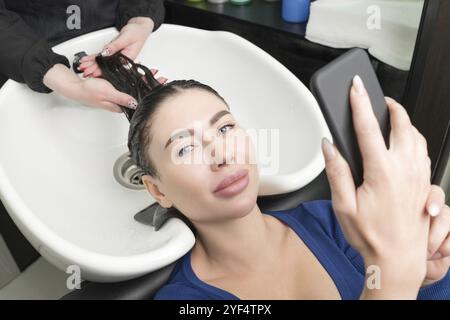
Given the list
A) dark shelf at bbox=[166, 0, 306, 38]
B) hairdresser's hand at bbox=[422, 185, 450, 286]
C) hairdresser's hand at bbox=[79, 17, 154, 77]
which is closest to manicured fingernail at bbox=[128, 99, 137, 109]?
hairdresser's hand at bbox=[79, 17, 154, 77]

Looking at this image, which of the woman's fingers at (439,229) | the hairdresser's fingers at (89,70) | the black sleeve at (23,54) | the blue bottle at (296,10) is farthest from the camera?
the blue bottle at (296,10)

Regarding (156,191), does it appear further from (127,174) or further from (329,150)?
(329,150)

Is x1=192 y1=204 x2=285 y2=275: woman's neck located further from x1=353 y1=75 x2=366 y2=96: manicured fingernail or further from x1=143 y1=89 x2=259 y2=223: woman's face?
x1=353 y1=75 x2=366 y2=96: manicured fingernail

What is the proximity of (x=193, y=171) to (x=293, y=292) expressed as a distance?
11.7 inches

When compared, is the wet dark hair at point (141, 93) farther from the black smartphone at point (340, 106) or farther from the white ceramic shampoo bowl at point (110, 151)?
the black smartphone at point (340, 106)

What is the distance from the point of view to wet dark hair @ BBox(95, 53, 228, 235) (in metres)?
0.74

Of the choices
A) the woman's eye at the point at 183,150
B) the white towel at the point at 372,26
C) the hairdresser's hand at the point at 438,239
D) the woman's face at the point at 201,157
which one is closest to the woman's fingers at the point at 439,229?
the hairdresser's hand at the point at 438,239

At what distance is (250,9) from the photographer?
4.11ft

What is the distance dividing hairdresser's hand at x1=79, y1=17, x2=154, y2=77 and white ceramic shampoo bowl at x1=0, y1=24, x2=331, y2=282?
1.8 inches

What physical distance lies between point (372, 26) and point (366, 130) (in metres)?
0.66

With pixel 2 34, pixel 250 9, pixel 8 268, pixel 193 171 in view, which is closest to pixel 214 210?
pixel 193 171

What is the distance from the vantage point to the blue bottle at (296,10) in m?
1.16

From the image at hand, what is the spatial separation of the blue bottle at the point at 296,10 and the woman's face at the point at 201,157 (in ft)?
1.81

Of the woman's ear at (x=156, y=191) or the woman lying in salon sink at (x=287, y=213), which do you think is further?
the woman's ear at (x=156, y=191)
